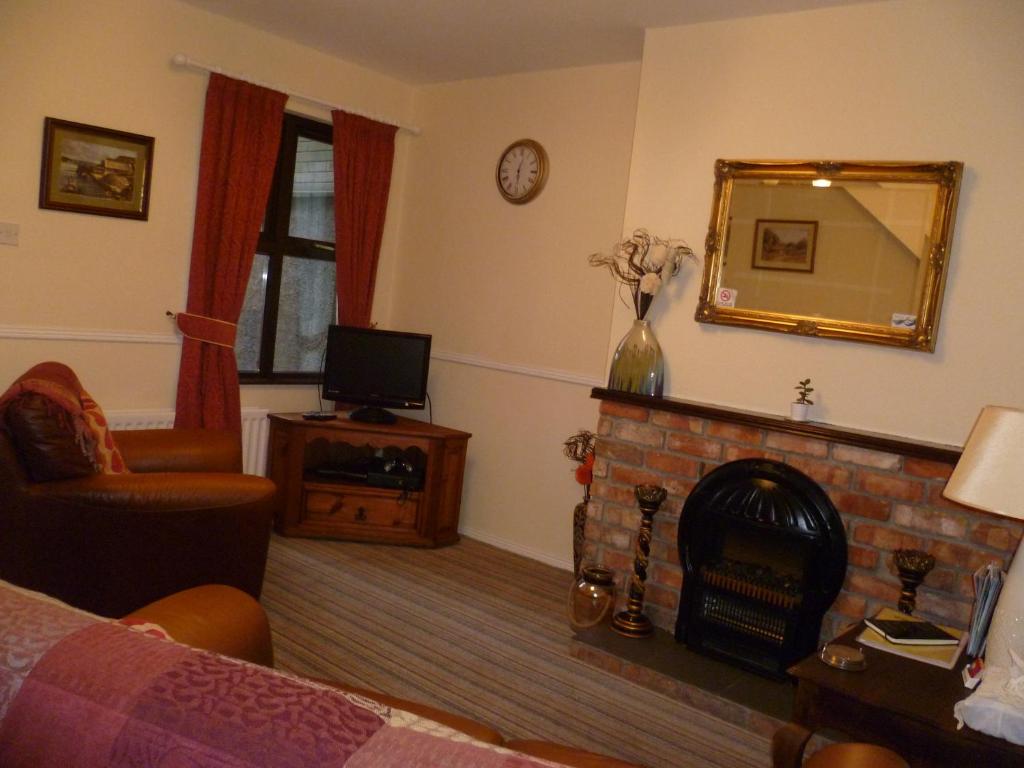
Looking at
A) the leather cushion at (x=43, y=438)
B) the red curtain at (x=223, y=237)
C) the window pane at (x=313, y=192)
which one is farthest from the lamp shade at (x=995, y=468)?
→ the window pane at (x=313, y=192)

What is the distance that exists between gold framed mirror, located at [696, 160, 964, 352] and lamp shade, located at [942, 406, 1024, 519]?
118 cm

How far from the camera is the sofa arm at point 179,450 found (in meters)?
3.45

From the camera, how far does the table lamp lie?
6.13 feet

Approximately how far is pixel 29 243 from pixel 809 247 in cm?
331

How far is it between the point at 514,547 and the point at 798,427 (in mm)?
2101

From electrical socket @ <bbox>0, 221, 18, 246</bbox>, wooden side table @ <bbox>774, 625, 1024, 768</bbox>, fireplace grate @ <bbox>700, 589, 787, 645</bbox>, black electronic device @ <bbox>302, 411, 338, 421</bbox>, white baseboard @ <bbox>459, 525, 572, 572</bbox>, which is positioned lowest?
white baseboard @ <bbox>459, 525, 572, 572</bbox>

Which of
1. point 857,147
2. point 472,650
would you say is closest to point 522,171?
point 857,147

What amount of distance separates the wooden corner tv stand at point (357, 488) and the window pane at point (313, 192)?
1.13 meters

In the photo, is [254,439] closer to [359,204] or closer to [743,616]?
[359,204]

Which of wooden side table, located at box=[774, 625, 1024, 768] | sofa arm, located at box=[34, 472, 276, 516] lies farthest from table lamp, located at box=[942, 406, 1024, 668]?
sofa arm, located at box=[34, 472, 276, 516]

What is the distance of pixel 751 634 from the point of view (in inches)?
127

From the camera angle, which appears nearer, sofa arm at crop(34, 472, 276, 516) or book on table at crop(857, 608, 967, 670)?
book on table at crop(857, 608, 967, 670)

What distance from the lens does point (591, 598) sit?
347cm

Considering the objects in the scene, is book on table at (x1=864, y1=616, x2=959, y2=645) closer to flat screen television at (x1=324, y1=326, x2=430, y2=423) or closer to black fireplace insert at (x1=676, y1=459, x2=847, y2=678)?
black fireplace insert at (x1=676, y1=459, x2=847, y2=678)
